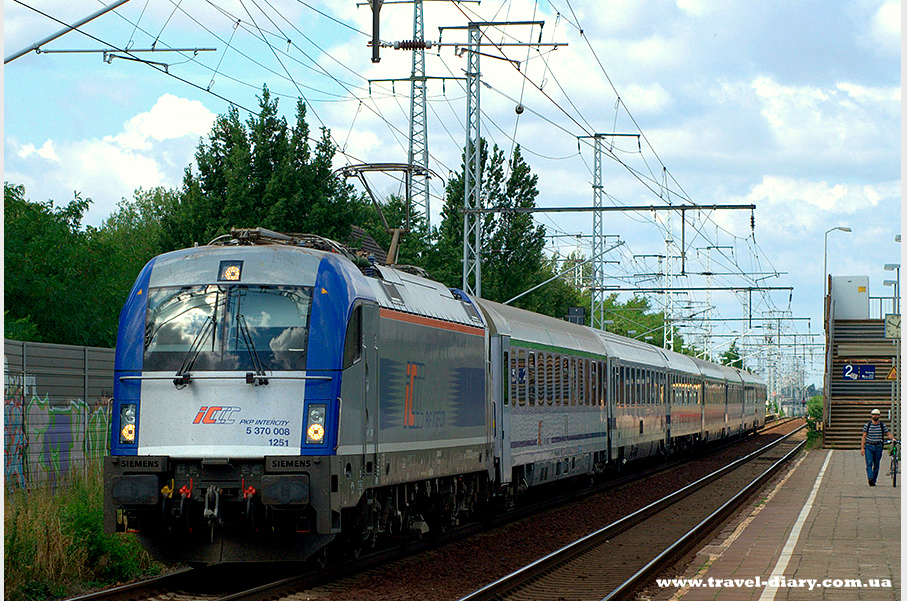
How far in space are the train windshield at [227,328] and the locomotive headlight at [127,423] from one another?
42 cm

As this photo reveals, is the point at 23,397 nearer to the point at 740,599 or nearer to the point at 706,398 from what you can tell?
the point at 740,599

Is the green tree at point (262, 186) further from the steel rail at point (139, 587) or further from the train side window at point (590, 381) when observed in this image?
the steel rail at point (139, 587)

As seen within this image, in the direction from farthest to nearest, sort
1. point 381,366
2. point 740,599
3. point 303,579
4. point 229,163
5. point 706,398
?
point 706,398 → point 229,163 → point 381,366 → point 303,579 → point 740,599

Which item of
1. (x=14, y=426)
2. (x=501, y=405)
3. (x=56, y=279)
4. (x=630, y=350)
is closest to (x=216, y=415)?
(x=14, y=426)

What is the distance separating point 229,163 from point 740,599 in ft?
86.4

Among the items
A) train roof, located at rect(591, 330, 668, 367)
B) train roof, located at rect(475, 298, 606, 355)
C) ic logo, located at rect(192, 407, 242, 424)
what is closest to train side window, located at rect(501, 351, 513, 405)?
train roof, located at rect(475, 298, 606, 355)

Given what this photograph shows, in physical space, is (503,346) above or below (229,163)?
below

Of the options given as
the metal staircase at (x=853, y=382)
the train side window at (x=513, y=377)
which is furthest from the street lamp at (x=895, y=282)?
the train side window at (x=513, y=377)

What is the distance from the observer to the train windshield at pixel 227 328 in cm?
1148

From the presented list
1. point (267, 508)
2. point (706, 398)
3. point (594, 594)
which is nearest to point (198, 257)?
point (267, 508)

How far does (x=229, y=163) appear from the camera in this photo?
3494 centimetres

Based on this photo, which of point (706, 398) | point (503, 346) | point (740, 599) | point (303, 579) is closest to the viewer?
point (740, 599)

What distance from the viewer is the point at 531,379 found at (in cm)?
2031

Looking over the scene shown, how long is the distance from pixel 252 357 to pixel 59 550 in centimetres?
279
